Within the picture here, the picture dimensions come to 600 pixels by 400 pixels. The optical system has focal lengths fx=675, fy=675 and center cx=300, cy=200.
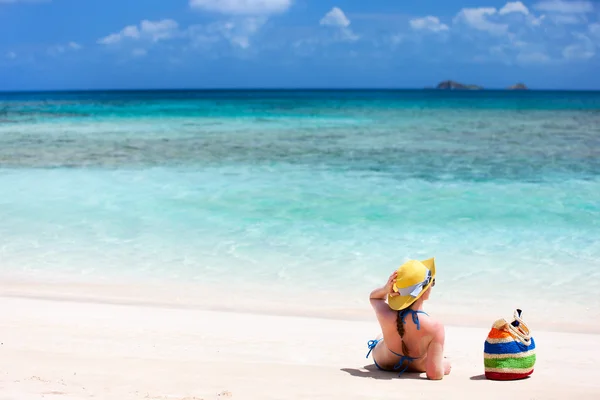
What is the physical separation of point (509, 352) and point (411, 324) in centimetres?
58

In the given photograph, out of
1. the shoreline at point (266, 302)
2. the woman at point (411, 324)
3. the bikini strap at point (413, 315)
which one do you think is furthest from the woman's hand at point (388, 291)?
the shoreline at point (266, 302)

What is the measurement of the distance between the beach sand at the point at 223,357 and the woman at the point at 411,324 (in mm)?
106

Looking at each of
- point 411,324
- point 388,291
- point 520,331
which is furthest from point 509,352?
point 388,291

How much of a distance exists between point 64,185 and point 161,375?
368 inches

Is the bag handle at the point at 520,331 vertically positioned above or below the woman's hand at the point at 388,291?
below

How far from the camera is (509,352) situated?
3861mm

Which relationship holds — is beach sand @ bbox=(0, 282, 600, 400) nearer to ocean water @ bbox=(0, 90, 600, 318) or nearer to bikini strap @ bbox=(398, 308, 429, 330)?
bikini strap @ bbox=(398, 308, 429, 330)

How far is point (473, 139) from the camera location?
20984mm

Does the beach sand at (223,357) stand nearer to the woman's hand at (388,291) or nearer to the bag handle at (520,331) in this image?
the bag handle at (520,331)

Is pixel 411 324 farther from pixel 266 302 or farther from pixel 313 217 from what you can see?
pixel 313 217

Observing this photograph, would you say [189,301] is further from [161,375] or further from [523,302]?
[523,302]

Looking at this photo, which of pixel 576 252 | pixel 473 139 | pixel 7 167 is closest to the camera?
pixel 576 252

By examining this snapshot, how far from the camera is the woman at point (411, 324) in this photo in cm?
375

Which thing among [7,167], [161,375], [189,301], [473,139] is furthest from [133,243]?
[473,139]
